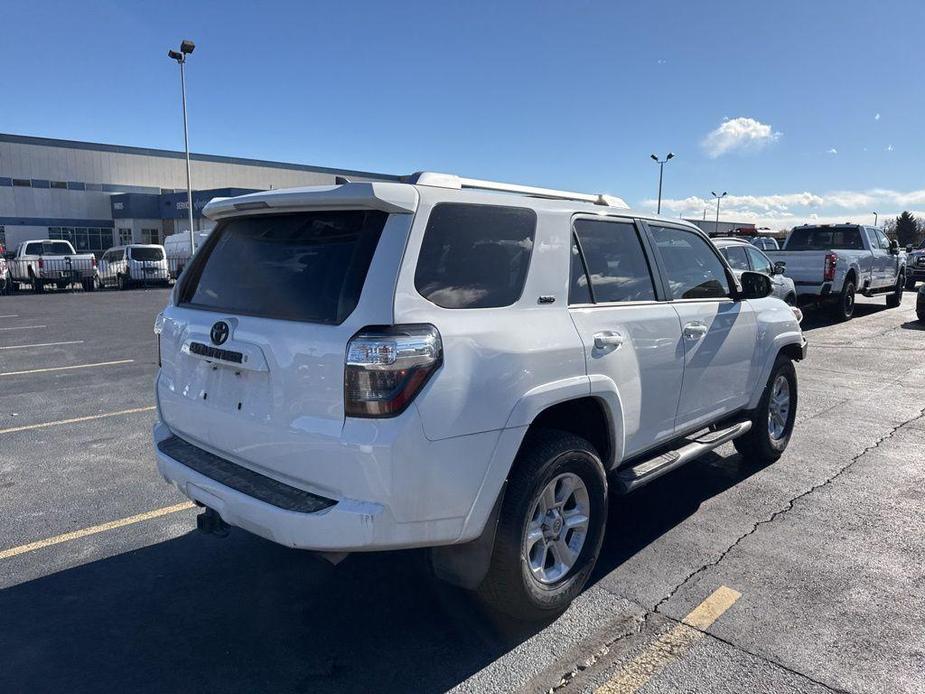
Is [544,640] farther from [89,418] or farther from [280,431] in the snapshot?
[89,418]

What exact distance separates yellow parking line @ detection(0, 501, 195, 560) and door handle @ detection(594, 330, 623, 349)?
2896 millimetres

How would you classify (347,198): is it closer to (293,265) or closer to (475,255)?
(293,265)

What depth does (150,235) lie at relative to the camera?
52.1 metres

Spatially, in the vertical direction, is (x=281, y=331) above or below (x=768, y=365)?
above

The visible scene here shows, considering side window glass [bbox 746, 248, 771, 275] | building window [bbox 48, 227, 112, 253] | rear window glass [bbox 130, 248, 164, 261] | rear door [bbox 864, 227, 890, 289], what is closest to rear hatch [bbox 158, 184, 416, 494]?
side window glass [bbox 746, 248, 771, 275]

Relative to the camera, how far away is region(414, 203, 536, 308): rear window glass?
2.72 metres

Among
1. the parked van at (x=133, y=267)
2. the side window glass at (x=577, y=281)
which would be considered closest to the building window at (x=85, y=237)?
the parked van at (x=133, y=267)

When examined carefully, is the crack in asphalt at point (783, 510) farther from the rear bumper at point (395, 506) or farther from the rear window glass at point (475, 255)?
the rear window glass at point (475, 255)

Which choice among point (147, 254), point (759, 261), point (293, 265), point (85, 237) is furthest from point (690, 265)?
point (85, 237)

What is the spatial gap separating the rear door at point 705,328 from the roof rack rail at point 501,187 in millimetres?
367

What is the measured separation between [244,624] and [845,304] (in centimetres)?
1550

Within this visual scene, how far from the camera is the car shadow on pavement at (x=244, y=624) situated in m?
2.73

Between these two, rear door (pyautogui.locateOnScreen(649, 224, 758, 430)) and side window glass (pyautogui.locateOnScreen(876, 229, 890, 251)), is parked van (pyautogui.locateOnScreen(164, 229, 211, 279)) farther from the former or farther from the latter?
rear door (pyautogui.locateOnScreen(649, 224, 758, 430))

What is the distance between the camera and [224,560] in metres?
3.71
